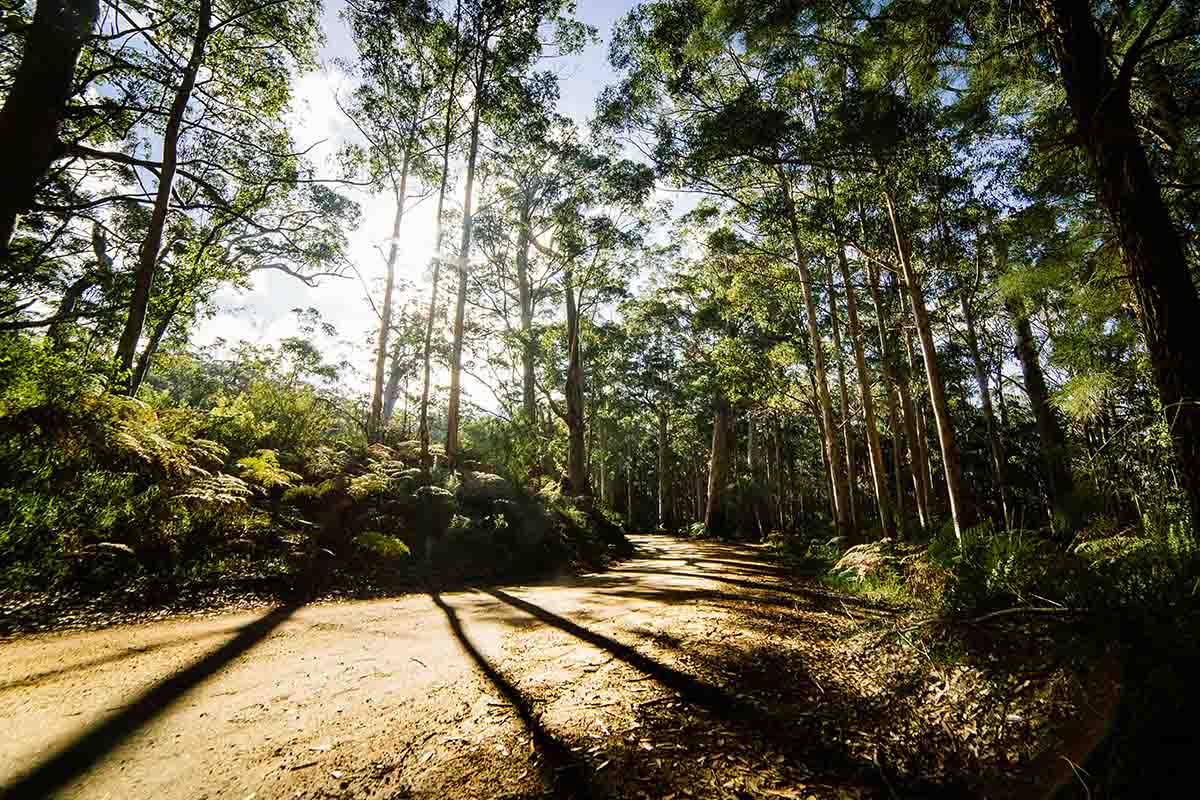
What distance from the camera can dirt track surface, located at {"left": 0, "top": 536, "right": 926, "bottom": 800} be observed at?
1882 millimetres

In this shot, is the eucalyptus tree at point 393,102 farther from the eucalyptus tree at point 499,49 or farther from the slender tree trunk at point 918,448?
the slender tree trunk at point 918,448

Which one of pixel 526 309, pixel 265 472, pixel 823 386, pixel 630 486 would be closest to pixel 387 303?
pixel 526 309

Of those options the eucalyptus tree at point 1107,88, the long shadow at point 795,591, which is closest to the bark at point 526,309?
the long shadow at point 795,591

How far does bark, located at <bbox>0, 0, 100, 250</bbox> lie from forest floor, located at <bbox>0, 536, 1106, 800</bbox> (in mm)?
4547

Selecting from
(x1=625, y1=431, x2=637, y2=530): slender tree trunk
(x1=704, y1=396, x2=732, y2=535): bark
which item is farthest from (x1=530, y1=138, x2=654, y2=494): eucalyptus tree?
(x1=625, y1=431, x2=637, y2=530): slender tree trunk

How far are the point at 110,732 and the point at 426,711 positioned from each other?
4.80ft

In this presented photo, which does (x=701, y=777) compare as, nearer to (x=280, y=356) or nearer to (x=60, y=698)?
(x=60, y=698)

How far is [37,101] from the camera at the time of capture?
4.98m

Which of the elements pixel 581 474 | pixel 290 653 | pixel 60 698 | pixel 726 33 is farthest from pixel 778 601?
pixel 581 474

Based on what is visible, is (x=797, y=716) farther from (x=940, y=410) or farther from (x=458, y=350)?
(x=458, y=350)

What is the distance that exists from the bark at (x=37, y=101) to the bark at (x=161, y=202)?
12.3 ft

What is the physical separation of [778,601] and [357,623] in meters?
4.75

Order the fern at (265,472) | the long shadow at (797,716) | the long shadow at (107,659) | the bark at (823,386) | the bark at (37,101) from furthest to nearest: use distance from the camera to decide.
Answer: the bark at (823,386), the fern at (265,472), the bark at (37,101), the long shadow at (107,659), the long shadow at (797,716)

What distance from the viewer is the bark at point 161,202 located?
8344 millimetres
